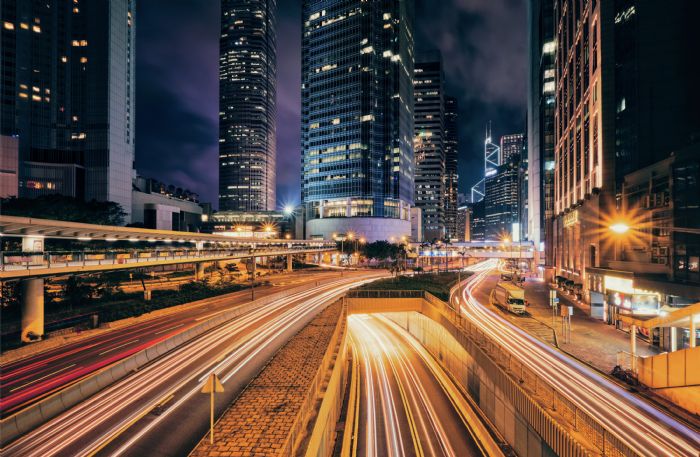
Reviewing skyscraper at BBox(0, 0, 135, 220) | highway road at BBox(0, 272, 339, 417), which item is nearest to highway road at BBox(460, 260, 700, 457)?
highway road at BBox(0, 272, 339, 417)

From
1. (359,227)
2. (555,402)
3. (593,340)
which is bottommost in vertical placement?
(593,340)

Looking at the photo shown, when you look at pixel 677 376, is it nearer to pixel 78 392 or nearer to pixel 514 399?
pixel 514 399

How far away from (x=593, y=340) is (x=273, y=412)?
29.5m

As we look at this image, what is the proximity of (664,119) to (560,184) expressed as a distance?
113 feet

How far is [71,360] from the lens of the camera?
70.4 ft

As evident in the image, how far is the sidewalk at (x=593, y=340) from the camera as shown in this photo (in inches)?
931

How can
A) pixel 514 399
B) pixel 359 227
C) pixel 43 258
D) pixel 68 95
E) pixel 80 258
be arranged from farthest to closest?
pixel 359 227 < pixel 68 95 < pixel 80 258 < pixel 43 258 < pixel 514 399

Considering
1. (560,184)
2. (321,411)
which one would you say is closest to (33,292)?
(321,411)

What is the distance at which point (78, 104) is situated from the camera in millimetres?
101812

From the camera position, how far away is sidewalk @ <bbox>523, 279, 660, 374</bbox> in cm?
2366

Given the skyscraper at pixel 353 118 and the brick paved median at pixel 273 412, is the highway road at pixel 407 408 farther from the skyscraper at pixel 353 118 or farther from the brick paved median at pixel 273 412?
the skyscraper at pixel 353 118

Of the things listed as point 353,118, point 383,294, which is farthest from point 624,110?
point 353,118

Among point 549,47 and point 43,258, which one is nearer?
point 43,258

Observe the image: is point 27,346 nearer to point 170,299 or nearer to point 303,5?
point 170,299
